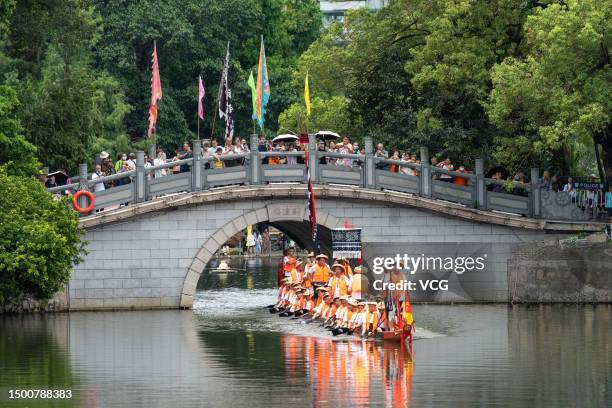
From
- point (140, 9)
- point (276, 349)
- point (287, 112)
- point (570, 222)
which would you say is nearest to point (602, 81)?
point (570, 222)

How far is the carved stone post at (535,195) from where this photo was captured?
163 feet

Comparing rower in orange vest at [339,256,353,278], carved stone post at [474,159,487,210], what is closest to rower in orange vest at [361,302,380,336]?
rower in orange vest at [339,256,353,278]

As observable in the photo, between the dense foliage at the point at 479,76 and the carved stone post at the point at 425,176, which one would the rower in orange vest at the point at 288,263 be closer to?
the carved stone post at the point at 425,176

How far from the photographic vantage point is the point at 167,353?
122 ft

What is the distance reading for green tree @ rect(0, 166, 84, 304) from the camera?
138 feet

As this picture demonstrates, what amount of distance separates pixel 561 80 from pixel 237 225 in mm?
10235

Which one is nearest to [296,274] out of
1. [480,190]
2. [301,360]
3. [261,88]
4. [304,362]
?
[480,190]

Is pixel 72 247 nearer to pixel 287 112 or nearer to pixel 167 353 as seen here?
pixel 167 353

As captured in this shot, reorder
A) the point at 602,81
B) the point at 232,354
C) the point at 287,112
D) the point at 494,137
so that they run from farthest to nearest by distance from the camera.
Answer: the point at 287,112 → the point at 494,137 → the point at 602,81 → the point at 232,354

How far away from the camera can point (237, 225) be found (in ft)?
160

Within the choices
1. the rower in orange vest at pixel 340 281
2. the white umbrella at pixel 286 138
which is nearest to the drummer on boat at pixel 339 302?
the rower in orange vest at pixel 340 281

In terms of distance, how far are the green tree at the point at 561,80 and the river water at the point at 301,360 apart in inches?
207

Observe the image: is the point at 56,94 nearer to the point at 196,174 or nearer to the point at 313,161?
the point at 196,174

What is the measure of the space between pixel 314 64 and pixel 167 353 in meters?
22.6
